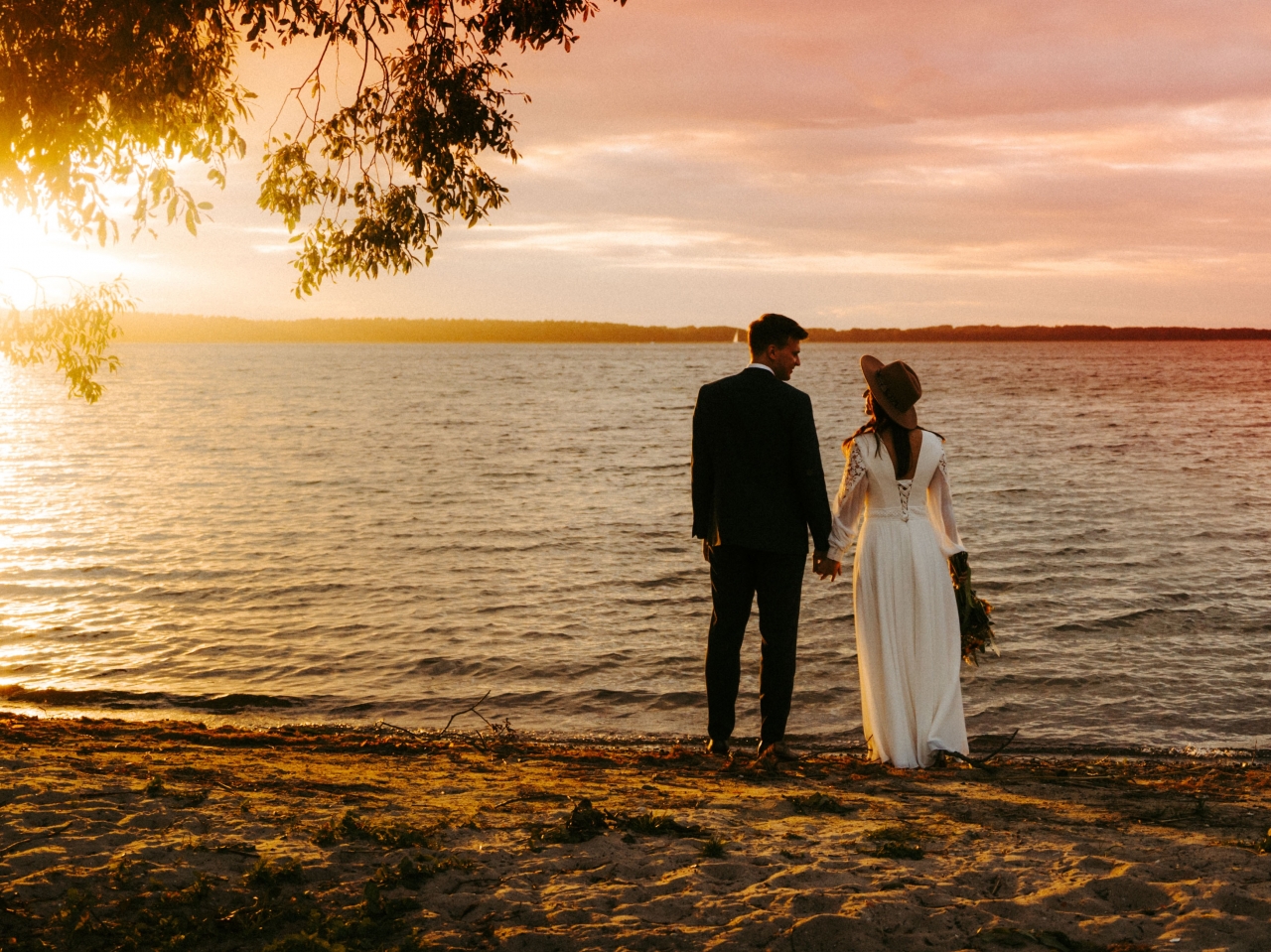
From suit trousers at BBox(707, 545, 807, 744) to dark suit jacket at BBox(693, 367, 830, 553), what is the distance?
135 mm

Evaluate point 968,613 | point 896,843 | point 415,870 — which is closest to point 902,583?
point 968,613

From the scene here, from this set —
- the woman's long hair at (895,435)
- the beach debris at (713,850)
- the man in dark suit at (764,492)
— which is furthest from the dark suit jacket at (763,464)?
the beach debris at (713,850)

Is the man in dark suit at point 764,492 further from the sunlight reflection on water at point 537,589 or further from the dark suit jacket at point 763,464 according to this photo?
the sunlight reflection on water at point 537,589

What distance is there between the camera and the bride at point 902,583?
6.26 meters

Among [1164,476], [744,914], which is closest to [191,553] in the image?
[744,914]

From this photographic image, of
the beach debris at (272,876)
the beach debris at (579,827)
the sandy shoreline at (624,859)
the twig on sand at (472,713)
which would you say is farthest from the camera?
the twig on sand at (472,713)

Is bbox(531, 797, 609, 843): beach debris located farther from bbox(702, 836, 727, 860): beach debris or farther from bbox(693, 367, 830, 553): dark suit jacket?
bbox(693, 367, 830, 553): dark suit jacket

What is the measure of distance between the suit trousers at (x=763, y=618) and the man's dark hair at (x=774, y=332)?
119 centimetres

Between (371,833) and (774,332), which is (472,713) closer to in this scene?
(371,833)

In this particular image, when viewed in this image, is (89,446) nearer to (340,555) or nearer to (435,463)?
(435,463)

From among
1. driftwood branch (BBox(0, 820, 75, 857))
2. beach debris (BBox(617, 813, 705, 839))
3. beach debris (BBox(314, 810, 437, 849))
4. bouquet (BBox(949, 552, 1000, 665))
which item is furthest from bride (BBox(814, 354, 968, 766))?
driftwood branch (BBox(0, 820, 75, 857))

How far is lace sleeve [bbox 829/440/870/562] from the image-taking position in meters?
6.26

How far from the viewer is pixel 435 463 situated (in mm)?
33688

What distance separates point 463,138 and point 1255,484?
26.3m
